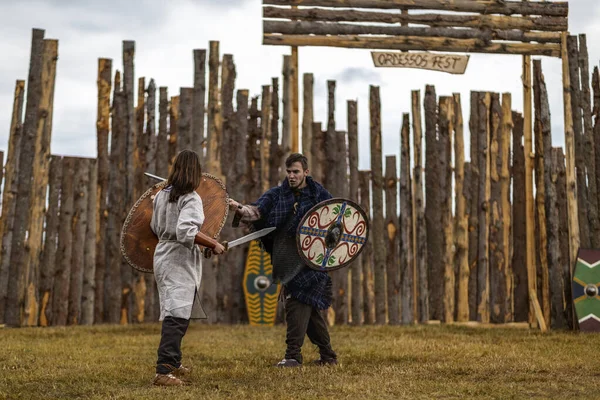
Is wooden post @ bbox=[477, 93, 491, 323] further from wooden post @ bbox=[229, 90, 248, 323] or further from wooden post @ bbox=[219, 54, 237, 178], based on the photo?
wooden post @ bbox=[219, 54, 237, 178]

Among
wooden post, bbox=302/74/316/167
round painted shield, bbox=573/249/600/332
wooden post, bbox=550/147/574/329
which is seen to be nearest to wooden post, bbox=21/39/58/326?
wooden post, bbox=302/74/316/167

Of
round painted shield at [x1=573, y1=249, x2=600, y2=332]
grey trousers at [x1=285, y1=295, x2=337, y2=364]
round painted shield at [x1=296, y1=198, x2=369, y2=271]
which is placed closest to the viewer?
round painted shield at [x1=296, y1=198, x2=369, y2=271]

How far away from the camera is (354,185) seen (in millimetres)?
9969

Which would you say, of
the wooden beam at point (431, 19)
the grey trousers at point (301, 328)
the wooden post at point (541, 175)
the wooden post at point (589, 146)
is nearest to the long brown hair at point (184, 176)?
the grey trousers at point (301, 328)

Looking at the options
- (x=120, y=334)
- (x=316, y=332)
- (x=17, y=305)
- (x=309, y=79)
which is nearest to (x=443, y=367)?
(x=316, y=332)

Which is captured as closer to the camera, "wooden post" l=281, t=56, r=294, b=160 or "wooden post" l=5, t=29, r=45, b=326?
"wooden post" l=5, t=29, r=45, b=326

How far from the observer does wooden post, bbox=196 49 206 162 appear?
393 inches

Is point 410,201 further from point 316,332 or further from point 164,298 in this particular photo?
point 164,298

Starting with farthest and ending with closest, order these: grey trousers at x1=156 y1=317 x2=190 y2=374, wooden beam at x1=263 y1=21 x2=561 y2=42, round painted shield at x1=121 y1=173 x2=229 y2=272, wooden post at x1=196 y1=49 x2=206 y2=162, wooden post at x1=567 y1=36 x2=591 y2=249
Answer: wooden post at x1=196 y1=49 x2=206 y2=162, wooden beam at x1=263 y1=21 x2=561 y2=42, wooden post at x1=567 y1=36 x2=591 y2=249, round painted shield at x1=121 y1=173 x2=229 y2=272, grey trousers at x1=156 y1=317 x2=190 y2=374

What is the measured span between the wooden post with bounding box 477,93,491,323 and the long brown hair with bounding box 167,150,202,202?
17.7 feet

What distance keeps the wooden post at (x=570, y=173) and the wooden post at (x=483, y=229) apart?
0.94m

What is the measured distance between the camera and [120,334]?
8.66m

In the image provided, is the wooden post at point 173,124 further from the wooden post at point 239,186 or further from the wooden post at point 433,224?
the wooden post at point 433,224

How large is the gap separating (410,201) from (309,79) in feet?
6.20
